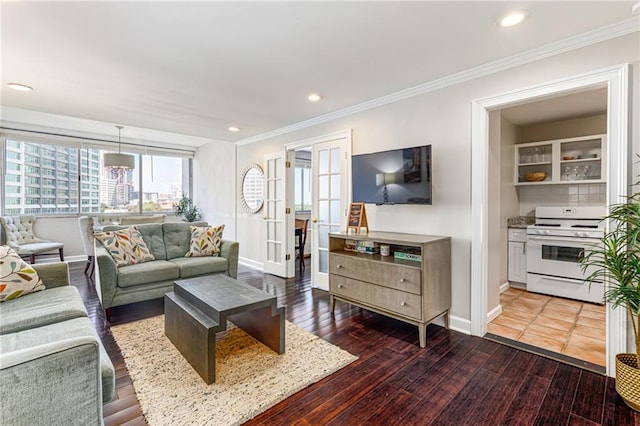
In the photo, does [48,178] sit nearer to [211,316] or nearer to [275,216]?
[275,216]

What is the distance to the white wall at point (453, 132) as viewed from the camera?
221 centimetres

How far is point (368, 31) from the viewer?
2135mm

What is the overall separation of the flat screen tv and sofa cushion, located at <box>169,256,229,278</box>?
195 centimetres

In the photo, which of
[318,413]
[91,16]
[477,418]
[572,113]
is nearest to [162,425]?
[318,413]

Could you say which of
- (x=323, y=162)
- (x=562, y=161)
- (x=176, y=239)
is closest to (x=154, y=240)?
(x=176, y=239)

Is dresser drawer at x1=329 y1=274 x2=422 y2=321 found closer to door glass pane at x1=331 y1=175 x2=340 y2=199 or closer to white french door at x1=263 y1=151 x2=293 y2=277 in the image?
door glass pane at x1=331 y1=175 x2=340 y2=199

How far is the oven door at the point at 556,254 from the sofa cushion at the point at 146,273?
456cm

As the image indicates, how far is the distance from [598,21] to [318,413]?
312cm

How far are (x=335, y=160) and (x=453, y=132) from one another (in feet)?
5.27

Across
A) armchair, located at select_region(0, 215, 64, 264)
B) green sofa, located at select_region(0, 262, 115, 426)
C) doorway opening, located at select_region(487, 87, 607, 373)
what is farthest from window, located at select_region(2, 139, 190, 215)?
doorway opening, located at select_region(487, 87, 607, 373)

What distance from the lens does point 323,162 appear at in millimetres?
4281

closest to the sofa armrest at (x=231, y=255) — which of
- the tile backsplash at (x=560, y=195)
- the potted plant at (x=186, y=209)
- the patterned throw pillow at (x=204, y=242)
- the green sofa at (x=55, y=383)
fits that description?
the patterned throw pillow at (x=204, y=242)

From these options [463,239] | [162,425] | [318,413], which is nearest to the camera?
[162,425]

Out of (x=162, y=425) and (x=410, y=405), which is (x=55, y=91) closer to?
(x=162, y=425)
